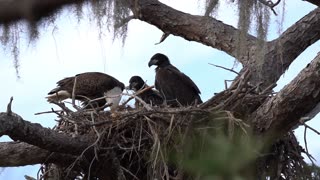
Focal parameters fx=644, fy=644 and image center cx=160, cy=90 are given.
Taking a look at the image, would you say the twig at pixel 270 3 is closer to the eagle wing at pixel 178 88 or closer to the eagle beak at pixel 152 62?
the eagle wing at pixel 178 88

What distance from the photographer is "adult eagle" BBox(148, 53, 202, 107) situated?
24.7ft

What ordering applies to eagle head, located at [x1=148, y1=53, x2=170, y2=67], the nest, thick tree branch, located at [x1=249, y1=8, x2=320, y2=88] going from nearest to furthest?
the nest → thick tree branch, located at [x1=249, y1=8, x2=320, y2=88] → eagle head, located at [x1=148, y1=53, x2=170, y2=67]

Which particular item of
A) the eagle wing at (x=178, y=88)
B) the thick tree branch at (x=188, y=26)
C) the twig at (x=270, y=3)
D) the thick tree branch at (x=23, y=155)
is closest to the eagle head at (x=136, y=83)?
the eagle wing at (x=178, y=88)

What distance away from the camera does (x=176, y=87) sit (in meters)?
7.59

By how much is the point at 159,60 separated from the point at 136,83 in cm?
46

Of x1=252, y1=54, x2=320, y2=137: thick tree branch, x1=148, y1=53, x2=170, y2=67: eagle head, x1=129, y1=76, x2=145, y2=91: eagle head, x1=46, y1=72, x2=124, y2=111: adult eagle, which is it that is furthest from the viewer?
x1=148, y1=53, x2=170, y2=67: eagle head

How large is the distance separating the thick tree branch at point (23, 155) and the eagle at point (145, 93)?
67.5 inches

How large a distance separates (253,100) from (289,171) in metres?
0.71

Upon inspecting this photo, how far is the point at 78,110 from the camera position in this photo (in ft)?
19.6

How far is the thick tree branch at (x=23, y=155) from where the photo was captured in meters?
5.63

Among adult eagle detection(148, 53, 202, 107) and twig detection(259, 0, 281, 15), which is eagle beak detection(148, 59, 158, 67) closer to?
adult eagle detection(148, 53, 202, 107)

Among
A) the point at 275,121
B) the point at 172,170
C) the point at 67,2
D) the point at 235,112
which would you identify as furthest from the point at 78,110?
the point at 67,2

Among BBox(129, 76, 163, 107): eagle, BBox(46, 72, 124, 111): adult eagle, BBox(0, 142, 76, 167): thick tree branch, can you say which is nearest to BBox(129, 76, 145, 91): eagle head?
BBox(129, 76, 163, 107): eagle

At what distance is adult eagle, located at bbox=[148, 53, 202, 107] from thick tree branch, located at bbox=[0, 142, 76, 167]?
2.07 metres
